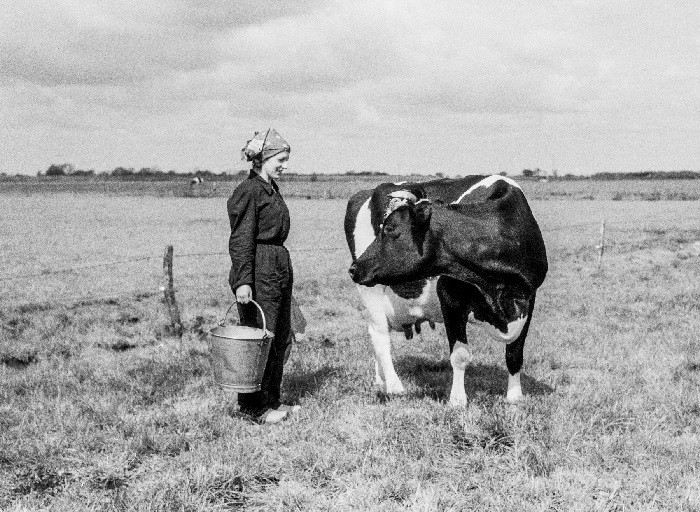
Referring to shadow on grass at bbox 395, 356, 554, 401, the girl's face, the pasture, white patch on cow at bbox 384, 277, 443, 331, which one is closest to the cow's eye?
white patch on cow at bbox 384, 277, 443, 331

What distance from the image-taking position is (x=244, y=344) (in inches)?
211

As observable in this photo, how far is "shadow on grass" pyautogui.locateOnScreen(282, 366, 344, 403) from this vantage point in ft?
21.5

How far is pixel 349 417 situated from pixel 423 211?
5.59 feet

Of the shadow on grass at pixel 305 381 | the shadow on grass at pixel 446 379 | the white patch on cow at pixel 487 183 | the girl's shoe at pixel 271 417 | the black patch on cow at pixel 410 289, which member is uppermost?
the white patch on cow at pixel 487 183

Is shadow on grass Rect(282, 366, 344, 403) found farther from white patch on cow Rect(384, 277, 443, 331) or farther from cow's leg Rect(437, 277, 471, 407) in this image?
cow's leg Rect(437, 277, 471, 407)

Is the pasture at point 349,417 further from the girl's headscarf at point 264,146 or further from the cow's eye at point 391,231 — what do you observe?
the girl's headscarf at point 264,146

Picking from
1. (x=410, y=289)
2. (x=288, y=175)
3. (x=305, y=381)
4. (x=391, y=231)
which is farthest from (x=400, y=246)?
(x=288, y=175)

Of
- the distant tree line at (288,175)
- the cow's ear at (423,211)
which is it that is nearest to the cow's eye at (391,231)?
A: the cow's ear at (423,211)

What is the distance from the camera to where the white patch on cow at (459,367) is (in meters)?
6.06

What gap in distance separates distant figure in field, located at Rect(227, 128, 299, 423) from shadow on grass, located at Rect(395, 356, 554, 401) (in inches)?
56.0

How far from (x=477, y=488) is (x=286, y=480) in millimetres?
1172

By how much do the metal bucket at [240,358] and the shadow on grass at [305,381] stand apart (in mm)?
985

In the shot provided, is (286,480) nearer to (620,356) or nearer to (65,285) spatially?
(620,356)

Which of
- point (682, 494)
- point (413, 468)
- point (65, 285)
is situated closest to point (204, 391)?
point (413, 468)
